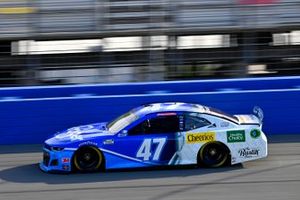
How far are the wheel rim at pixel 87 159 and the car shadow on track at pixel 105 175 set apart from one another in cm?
13

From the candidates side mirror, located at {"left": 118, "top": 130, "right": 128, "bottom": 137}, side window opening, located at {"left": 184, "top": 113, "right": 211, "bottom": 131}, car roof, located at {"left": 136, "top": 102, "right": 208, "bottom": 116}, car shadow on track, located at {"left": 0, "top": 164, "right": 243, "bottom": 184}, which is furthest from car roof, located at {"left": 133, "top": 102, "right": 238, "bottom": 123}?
car shadow on track, located at {"left": 0, "top": 164, "right": 243, "bottom": 184}

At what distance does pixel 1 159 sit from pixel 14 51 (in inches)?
223

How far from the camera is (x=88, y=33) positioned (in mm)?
16453

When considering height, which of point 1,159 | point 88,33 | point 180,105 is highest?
point 88,33

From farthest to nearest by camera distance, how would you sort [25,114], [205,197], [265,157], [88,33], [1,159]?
1. [88,33]
2. [25,114]
3. [1,159]
4. [265,157]
5. [205,197]

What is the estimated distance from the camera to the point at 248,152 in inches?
400

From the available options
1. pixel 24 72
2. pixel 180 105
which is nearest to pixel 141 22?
pixel 24 72

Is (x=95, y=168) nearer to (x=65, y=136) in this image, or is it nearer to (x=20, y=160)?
(x=65, y=136)

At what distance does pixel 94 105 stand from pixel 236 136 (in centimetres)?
380

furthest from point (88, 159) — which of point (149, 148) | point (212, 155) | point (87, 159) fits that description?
point (212, 155)

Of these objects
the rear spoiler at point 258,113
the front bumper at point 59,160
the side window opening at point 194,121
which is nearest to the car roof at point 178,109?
the side window opening at point 194,121

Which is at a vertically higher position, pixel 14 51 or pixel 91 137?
pixel 14 51

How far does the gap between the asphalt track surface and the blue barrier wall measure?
189 centimetres

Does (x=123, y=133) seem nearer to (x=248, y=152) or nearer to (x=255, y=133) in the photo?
(x=248, y=152)
